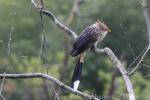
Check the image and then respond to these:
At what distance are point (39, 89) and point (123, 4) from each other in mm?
7386

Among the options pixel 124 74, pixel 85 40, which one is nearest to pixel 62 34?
pixel 85 40

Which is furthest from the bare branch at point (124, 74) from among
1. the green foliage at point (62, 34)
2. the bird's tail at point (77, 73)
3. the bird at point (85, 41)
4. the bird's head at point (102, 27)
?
the green foliage at point (62, 34)

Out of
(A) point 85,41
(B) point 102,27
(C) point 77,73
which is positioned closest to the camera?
(C) point 77,73

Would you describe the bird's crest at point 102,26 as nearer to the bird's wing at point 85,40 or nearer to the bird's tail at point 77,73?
the bird's wing at point 85,40

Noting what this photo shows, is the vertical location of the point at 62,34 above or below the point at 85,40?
above

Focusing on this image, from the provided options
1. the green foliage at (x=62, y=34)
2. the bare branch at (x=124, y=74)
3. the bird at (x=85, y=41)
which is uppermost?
the green foliage at (x=62, y=34)

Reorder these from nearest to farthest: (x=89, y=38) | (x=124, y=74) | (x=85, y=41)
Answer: (x=124, y=74) → (x=85, y=41) → (x=89, y=38)

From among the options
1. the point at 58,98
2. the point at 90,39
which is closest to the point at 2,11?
the point at 90,39

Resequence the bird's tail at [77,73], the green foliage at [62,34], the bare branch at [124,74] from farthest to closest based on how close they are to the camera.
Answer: the green foliage at [62,34] < the bird's tail at [77,73] < the bare branch at [124,74]

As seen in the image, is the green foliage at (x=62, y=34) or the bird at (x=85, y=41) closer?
the bird at (x=85, y=41)

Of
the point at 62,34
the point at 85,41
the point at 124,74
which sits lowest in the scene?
the point at 124,74

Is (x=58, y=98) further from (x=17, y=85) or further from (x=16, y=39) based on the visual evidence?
(x=16, y=39)

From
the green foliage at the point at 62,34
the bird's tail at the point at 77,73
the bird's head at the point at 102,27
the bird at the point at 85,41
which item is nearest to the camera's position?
the bird's tail at the point at 77,73

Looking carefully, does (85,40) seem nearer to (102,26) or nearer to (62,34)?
(102,26)
